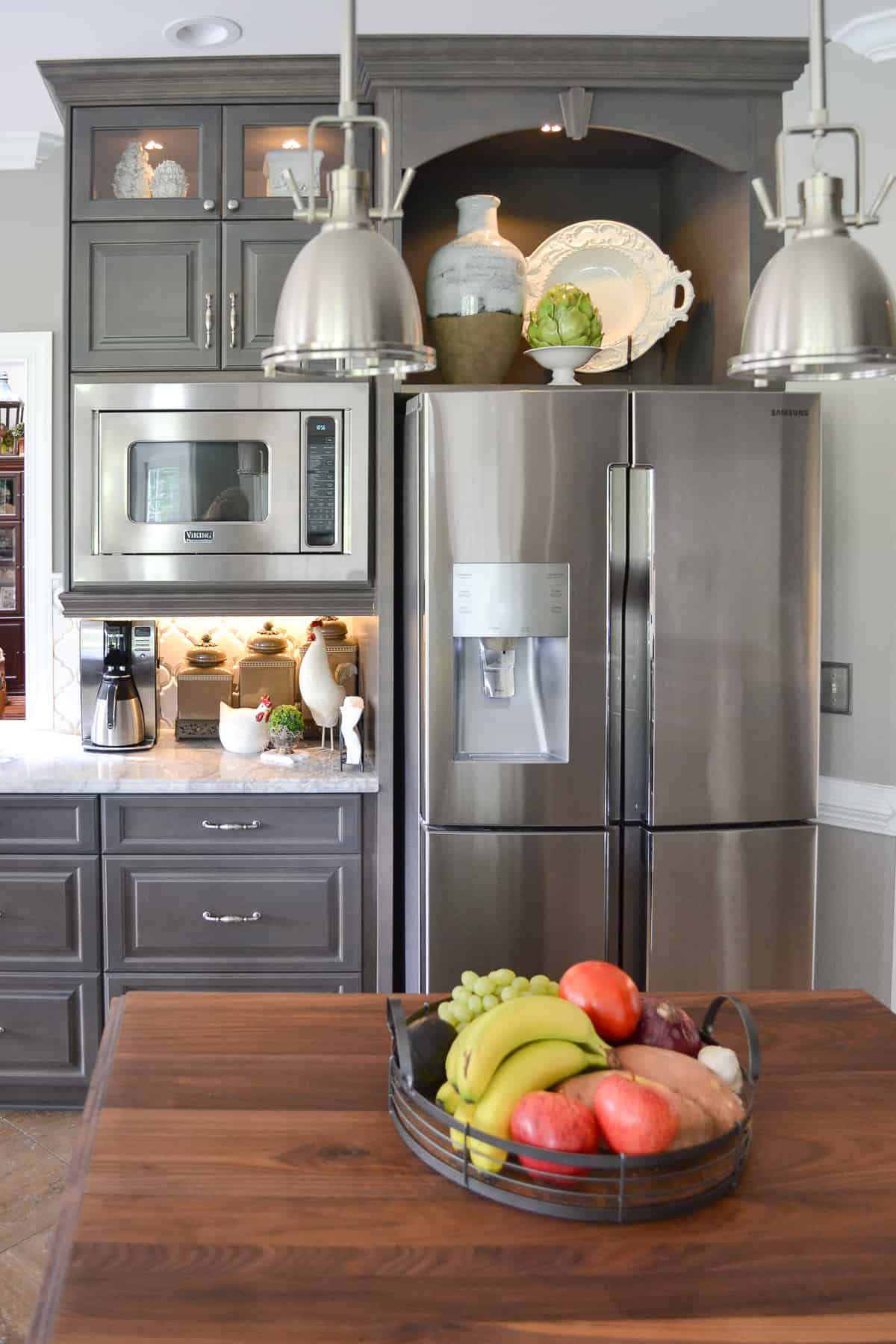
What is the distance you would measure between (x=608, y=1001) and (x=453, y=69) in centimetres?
239

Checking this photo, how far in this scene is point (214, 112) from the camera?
10.2 ft

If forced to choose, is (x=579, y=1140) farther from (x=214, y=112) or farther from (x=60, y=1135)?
(x=214, y=112)

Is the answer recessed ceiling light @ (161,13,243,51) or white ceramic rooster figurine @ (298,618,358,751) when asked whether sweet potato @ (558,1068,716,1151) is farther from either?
recessed ceiling light @ (161,13,243,51)

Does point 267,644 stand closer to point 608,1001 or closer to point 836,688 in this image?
point 836,688

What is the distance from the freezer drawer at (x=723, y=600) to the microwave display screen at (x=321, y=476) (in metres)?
0.77

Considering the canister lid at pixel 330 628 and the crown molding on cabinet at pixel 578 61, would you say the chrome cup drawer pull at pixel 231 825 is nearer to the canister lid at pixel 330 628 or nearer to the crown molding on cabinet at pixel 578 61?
the canister lid at pixel 330 628

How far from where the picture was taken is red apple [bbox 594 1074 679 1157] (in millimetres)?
1167

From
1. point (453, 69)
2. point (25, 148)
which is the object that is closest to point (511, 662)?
point (453, 69)

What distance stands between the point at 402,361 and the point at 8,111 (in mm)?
2657

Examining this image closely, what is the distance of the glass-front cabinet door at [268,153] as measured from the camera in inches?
122

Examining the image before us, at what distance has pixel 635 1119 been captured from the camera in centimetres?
Answer: 117

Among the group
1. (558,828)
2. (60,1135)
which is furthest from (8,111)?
(60,1135)

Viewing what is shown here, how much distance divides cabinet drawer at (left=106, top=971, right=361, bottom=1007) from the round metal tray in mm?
1841

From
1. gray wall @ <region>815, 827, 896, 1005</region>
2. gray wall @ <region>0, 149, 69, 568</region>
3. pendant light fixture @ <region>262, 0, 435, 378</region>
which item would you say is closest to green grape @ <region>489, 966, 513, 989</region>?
pendant light fixture @ <region>262, 0, 435, 378</region>
